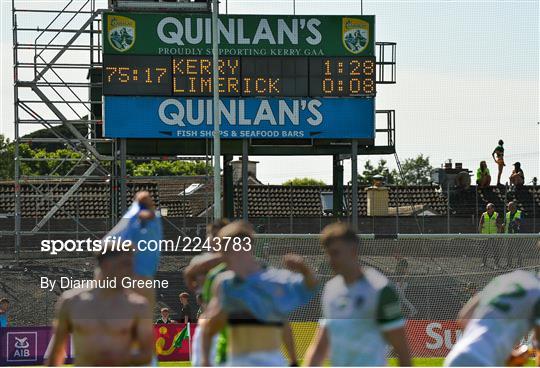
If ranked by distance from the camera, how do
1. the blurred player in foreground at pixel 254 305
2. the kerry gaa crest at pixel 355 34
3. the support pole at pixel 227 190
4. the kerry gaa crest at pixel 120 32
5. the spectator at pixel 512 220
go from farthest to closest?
the support pole at pixel 227 190 → the spectator at pixel 512 220 → the kerry gaa crest at pixel 355 34 → the kerry gaa crest at pixel 120 32 → the blurred player in foreground at pixel 254 305

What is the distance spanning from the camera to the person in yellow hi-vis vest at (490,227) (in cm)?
2228

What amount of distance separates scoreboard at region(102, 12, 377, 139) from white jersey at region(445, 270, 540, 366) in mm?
16678

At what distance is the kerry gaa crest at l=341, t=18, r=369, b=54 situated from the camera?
25641mm

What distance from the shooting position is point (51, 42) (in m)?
27.7

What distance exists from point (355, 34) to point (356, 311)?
18.7m

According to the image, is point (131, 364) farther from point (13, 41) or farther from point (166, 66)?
point (13, 41)

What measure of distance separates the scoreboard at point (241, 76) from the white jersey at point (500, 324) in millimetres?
16678

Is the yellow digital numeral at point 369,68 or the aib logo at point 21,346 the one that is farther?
the yellow digital numeral at point 369,68

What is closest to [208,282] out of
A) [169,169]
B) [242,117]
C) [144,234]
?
[144,234]

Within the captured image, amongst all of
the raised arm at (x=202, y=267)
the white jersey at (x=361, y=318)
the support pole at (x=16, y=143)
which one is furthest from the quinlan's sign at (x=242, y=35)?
the white jersey at (x=361, y=318)

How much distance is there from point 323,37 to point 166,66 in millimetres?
3413

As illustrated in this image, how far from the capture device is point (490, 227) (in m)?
26.3

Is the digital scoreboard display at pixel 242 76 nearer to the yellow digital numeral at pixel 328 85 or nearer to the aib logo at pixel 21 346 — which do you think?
the yellow digital numeral at pixel 328 85

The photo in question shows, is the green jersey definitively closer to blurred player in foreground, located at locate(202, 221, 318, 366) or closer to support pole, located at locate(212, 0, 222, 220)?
blurred player in foreground, located at locate(202, 221, 318, 366)
